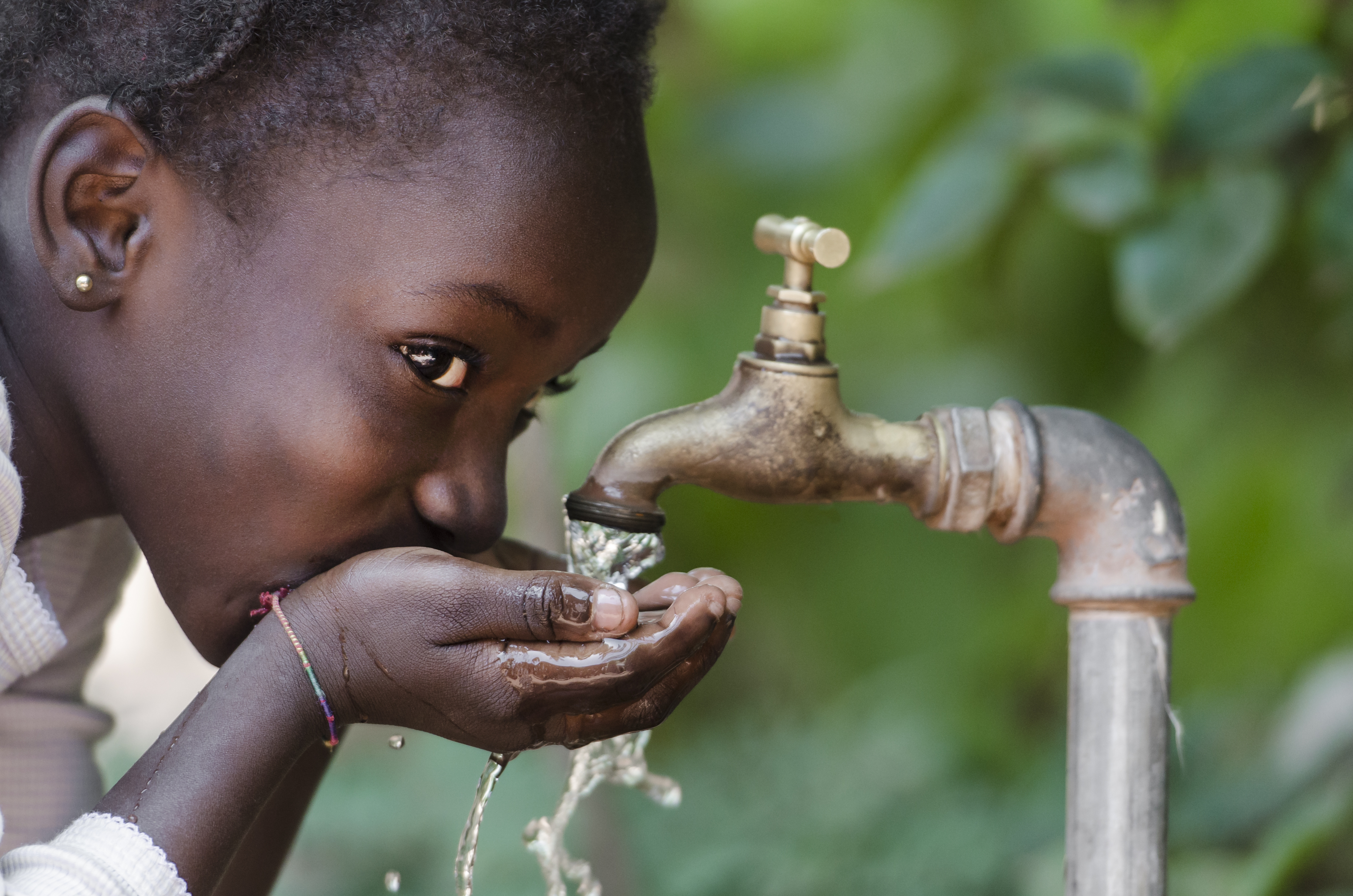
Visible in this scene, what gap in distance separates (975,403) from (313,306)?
1.05 metres

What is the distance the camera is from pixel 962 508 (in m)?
0.90

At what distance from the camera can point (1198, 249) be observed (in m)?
1.26

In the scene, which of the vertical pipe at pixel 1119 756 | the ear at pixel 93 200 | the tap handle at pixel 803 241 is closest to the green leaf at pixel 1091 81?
the tap handle at pixel 803 241

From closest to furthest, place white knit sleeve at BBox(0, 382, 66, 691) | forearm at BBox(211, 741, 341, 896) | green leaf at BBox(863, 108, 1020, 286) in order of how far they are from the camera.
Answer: white knit sleeve at BBox(0, 382, 66, 691) → forearm at BBox(211, 741, 341, 896) → green leaf at BBox(863, 108, 1020, 286)

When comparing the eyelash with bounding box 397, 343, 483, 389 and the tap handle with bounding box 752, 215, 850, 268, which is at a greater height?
the tap handle with bounding box 752, 215, 850, 268

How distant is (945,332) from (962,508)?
906mm

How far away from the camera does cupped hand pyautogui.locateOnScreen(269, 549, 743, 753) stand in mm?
747

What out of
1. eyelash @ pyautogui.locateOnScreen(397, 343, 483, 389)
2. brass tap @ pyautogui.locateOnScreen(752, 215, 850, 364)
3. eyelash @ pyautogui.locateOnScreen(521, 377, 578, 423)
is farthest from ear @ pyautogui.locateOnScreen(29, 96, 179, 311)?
brass tap @ pyautogui.locateOnScreen(752, 215, 850, 364)

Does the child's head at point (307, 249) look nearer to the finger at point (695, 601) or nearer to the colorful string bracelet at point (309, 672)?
the colorful string bracelet at point (309, 672)

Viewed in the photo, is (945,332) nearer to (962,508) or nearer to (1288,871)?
(1288,871)

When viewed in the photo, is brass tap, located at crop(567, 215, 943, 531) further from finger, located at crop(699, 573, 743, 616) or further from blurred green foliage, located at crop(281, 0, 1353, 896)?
blurred green foliage, located at crop(281, 0, 1353, 896)

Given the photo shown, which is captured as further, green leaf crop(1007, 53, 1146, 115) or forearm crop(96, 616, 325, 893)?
green leaf crop(1007, 53, 1146, 115)

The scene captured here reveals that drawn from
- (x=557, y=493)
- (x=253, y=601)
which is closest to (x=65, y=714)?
(x=253, y=601)

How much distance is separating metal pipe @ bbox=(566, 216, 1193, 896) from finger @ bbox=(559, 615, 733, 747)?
123mm
